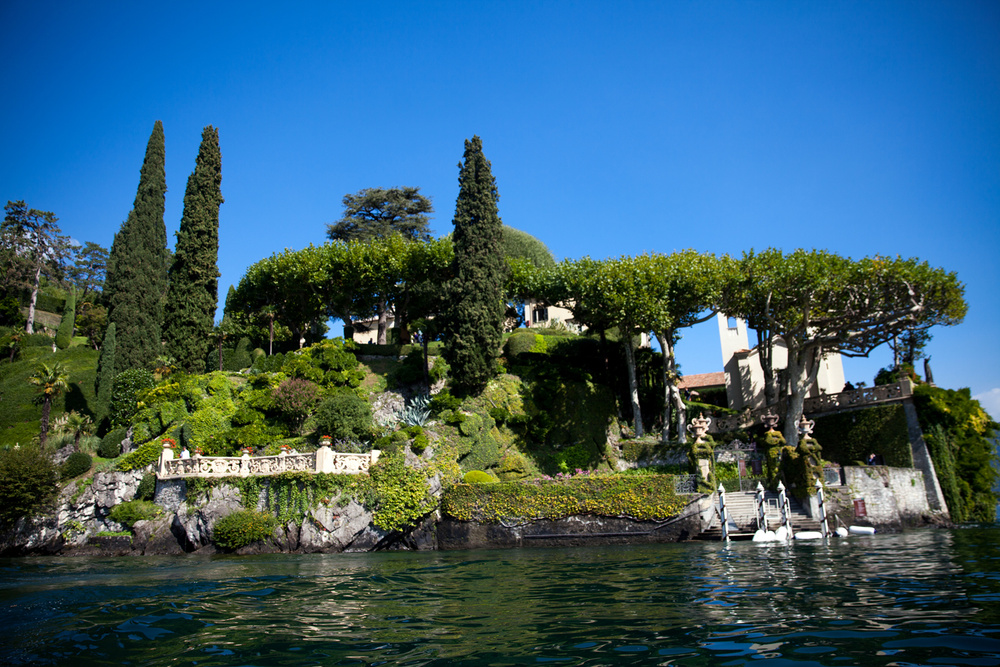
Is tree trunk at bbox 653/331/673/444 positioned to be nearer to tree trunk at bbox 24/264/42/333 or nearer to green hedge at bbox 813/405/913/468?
green hedge at bbox 813/405/913/468

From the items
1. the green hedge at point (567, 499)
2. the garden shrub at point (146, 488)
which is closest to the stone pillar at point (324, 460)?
the green hedge at point (567, 499)

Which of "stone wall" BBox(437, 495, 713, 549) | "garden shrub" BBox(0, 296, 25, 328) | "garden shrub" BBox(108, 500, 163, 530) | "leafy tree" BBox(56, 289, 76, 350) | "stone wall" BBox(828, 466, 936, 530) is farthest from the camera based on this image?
"garden shrub" BBox(0, 296, 25, 328)

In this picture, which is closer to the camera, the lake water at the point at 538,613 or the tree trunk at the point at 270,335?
the lake water at the point at 538,613

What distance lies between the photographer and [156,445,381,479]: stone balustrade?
80.6 ft

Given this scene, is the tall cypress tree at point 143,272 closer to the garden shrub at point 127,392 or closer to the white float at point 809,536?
the garden shrub at point 127,392

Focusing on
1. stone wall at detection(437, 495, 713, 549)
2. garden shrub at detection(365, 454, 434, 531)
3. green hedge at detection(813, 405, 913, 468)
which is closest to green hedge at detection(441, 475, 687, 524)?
stone wall at detection(437, 495, 713, 549)

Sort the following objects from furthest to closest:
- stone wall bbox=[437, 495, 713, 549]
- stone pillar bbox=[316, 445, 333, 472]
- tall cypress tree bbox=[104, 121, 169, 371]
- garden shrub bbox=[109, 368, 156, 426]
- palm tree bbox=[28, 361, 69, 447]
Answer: tall cypress tree bbox=[104, 121, 169, 371]
garden shrub bbox=[109, 368, 156, 426]
palm tree bbox=[28, 361, 69, 447]
stone pillar bbox=[316, 445, 333, 472]
stone wall bbox=[437, 495, 713, 549]

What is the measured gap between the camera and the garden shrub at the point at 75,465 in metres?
28.0

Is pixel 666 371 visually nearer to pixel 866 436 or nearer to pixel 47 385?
pixel 866 436

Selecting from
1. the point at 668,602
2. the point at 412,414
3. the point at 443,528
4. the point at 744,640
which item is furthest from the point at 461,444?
the point at 744,640

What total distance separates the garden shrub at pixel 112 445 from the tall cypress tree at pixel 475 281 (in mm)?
16399

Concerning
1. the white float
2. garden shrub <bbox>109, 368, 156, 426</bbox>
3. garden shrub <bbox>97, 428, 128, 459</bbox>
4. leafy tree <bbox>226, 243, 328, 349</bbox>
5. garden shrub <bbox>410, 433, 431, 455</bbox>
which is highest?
leafy tree <bbox>226, 243, 328, 349</bbox>

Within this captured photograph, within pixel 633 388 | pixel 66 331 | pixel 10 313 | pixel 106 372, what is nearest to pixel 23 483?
pixel 106 372

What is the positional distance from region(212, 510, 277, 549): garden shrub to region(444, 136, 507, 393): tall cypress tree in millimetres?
11814
